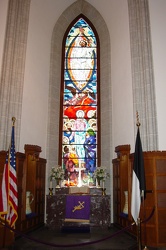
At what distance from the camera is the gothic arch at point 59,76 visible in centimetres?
925

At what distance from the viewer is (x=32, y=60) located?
862cm

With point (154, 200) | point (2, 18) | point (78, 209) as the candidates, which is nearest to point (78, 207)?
point (78, 209)

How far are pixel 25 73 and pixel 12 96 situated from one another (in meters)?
1.09

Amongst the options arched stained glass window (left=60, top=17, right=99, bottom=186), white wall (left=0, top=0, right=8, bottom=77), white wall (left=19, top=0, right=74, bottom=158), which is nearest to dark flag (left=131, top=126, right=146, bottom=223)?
arched stained glass window (left=60, top=17, right=99, bottom=186)

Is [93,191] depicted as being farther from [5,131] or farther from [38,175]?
[5,131]

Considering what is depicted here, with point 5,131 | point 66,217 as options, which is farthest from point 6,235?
point 5,131

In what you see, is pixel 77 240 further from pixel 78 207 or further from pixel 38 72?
pixel 38 72

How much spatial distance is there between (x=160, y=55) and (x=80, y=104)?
379 centimetres

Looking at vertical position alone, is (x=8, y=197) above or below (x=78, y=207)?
above

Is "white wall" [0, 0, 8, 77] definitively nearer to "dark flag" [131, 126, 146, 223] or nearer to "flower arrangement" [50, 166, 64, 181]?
"flower arrangement" [50, 166, 64, 181]

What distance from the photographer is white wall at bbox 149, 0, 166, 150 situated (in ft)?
22.9

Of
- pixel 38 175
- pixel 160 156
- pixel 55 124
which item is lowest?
pixel 38 175

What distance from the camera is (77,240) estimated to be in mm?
6352

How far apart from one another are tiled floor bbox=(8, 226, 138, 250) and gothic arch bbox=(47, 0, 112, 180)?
2574 mm
